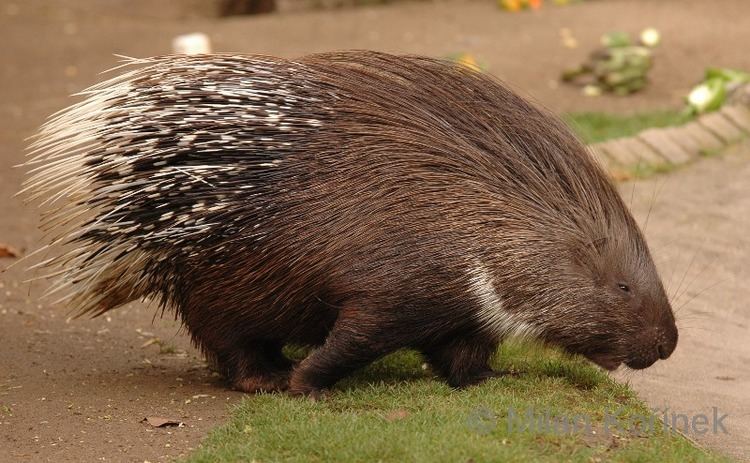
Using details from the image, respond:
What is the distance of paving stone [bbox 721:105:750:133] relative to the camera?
9.09 metres

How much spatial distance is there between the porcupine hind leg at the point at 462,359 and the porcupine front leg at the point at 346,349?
282 millimetres

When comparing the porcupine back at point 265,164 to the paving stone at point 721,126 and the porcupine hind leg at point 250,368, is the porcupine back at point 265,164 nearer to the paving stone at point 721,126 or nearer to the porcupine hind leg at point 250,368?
the porcupine hind leg at point 250,368

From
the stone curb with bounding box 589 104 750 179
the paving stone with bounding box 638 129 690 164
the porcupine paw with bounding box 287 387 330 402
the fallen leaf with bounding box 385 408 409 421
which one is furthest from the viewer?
the paving stone with bounding box 638 129 690 164

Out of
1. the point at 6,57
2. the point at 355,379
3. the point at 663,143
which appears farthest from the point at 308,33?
the point at 355,379

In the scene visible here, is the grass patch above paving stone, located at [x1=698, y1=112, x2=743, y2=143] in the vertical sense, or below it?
below

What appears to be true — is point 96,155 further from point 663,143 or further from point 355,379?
Result: point 663,143

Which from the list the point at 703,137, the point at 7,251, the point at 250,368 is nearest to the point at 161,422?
the point at 250,368

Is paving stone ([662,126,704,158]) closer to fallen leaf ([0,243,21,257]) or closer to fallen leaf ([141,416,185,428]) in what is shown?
fallen leaf ([0,243,21,257])

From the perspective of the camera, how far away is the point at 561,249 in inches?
170

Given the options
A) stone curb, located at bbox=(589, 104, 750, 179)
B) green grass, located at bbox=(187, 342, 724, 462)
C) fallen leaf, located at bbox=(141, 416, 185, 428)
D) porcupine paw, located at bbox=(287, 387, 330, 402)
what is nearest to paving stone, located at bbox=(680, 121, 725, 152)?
stone curb, located at bbox=(589, 104, 750, 179)

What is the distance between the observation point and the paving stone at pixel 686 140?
8.59 metres

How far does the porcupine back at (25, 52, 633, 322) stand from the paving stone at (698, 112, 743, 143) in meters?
4.72

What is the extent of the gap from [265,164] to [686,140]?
5.26m

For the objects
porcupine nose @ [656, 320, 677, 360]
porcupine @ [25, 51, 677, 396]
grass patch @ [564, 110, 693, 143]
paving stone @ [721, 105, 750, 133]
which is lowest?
grass patch @ [564, 110, 693, 143]
